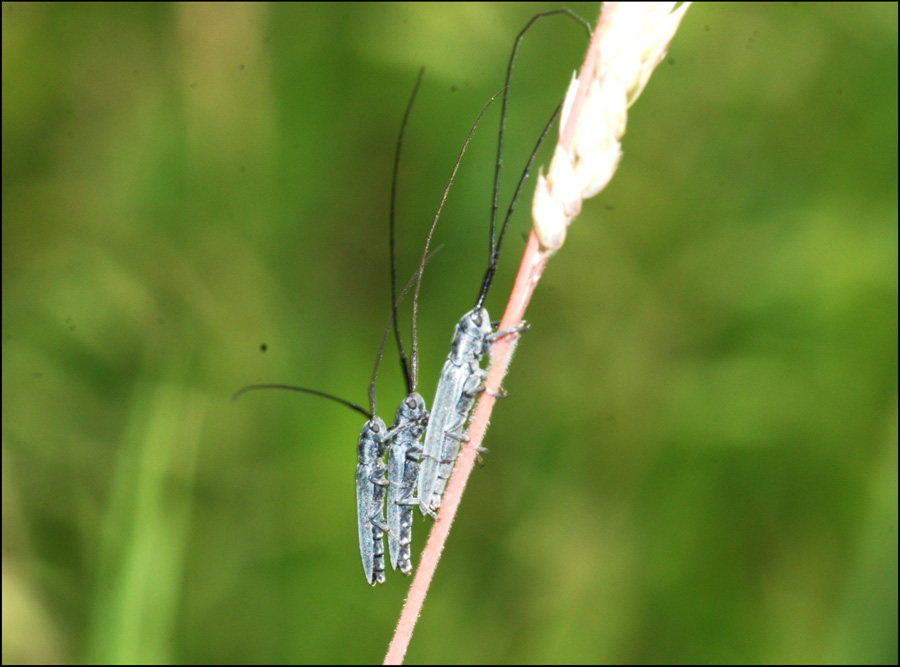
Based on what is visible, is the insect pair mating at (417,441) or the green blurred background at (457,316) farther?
the green blurred background at (457,316)

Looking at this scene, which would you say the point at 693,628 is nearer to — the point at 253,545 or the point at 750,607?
the point at 750,607

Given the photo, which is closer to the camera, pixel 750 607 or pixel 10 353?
pixel 750 607

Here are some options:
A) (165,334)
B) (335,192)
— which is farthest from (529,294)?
(335,192)

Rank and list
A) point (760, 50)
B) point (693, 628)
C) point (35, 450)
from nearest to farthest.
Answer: point (693, 628) → point (35, 450) → point (760, 50)

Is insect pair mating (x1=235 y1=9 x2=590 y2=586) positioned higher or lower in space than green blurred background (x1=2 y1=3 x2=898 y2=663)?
lower

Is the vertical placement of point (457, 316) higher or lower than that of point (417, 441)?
higher

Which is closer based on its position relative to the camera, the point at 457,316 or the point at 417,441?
the point at 417,441

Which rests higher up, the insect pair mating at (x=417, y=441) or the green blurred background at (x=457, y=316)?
the green blurred background at (x=457, y=316)

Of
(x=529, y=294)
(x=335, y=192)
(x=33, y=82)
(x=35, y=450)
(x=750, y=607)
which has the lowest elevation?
(x=529, y=294)
